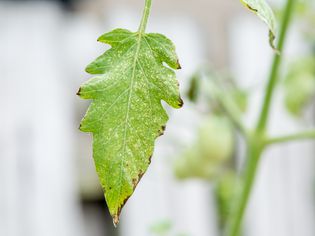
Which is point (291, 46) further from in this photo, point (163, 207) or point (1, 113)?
point (1, 113)

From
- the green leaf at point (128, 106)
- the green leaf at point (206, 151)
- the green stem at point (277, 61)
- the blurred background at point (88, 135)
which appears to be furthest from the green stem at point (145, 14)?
the blurred background at point (88, 135)

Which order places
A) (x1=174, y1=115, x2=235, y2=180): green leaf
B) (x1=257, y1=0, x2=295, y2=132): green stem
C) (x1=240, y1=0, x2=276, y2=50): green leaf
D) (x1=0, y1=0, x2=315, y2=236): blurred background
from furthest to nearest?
1. (x1=0, y1=0, x2=315, y2=236): blurred background
2. (x1=174, y1=115, x2=235, y2=180): green leaf
3. (x1=257, y1=0, x2=295, y2=132): green stem
4. (x1=240, y1=0, x2=276, y2=50): green leaf

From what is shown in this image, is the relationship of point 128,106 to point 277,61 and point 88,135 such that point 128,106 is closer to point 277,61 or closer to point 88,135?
point 277,61

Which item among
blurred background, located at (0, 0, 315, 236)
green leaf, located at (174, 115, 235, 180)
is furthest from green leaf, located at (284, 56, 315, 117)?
blurred background, located at (0, 0, 315, 236)

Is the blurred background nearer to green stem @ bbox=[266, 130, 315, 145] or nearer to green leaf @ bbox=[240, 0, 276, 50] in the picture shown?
green stem @ bbox=[266, 130, 315, 145]

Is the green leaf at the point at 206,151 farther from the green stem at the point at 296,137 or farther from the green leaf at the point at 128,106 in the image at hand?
the green leaf at the point at 128,106

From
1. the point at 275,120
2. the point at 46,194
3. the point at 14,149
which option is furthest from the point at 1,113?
the point at 275,120
